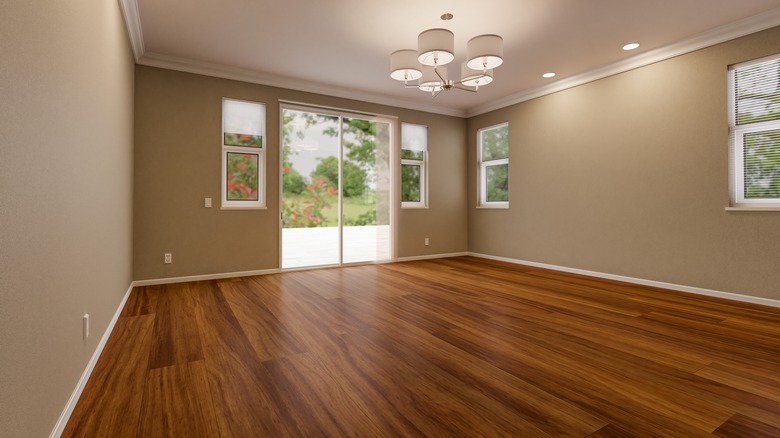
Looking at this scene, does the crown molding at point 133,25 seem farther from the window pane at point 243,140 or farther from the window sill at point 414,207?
the window sill at point 414,207

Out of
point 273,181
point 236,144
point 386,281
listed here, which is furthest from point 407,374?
point 236,144

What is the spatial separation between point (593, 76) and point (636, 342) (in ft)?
11.9

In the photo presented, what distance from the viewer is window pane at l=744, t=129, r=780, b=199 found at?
3.32m

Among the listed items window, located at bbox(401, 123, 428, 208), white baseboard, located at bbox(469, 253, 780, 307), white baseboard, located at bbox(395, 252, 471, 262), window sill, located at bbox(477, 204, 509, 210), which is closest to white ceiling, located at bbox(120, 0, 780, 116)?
window, located at bbox(401, 123, 428, 208)

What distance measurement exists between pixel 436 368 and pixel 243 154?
12.9 ft

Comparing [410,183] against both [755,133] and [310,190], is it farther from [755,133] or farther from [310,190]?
[755,133]


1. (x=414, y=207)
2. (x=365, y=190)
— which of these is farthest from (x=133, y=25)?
(x=414, y=207)

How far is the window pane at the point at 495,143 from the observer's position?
6055 millimetres

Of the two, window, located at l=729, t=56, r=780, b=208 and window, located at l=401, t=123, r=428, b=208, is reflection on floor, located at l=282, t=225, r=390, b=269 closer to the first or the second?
window, located at l=401, t=123, r=428, b=208

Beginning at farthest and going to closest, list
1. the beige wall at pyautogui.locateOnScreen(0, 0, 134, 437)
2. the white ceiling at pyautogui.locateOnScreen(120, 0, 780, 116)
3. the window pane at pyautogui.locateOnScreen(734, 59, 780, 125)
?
the window pane at pyautogui.locateOnScreen(734, 59, 780, 125), the white ceiling at pyautogui.locateOnScreen(120, 0, 780, 116), the beige wall at pyautogui.locateOnScreen(0, 0, 134, 437)

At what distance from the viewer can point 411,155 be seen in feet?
20.4

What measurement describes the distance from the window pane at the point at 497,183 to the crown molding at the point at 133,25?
5168mm

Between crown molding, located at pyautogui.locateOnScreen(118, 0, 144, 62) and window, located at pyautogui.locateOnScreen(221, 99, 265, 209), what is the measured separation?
1.01 m

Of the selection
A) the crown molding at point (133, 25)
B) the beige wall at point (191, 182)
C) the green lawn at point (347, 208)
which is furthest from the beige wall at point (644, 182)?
the crown molding at point (133, 25)
